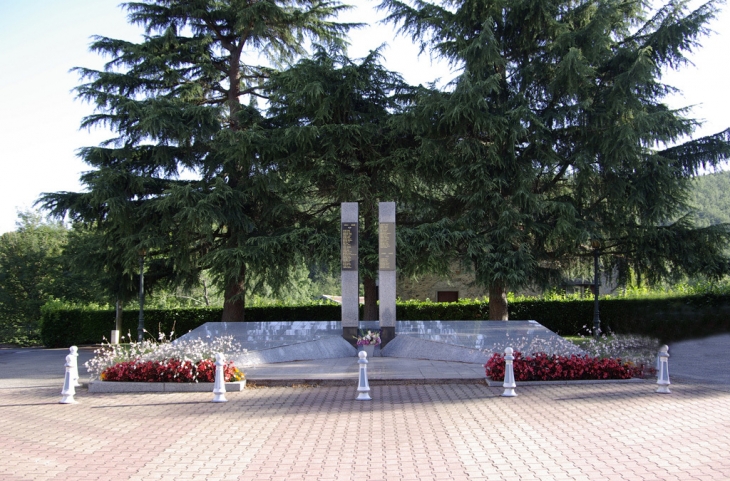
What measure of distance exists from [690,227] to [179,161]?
1786 cm

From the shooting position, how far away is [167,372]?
1156 cm

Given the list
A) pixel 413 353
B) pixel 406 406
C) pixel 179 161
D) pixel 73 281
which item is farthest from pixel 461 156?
pixel 73 281

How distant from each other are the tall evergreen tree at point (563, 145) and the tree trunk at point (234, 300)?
7363 mm

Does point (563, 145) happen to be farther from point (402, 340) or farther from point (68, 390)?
point (68, 390)

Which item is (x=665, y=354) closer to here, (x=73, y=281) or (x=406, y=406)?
(x=406, y=406)

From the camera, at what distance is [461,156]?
Answer: 19.7m

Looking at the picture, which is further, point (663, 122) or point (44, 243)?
point (44, 243)

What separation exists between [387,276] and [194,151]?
31.0 feet

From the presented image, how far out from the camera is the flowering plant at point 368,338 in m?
16.5

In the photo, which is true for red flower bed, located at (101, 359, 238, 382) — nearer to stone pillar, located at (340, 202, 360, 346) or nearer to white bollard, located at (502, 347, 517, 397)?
white bollard, located at (502, 347, 517, 397)

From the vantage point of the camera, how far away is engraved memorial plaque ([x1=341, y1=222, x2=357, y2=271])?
677 inches

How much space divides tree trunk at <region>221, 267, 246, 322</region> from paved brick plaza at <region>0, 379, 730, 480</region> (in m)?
10.6

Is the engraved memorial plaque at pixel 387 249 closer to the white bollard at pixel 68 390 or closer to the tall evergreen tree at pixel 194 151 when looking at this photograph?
the tall evergreen tree at pixel 194 151

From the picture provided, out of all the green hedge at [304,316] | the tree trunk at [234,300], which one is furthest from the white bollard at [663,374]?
the green hedge at [304,316]
